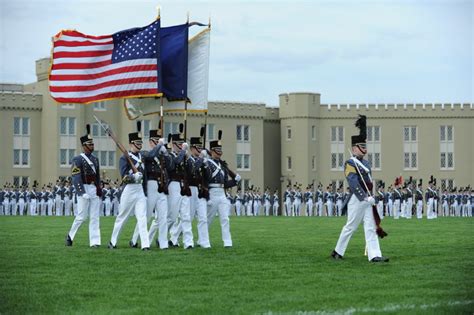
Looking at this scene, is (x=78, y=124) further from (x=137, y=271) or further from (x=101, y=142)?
(x=137, y=271)

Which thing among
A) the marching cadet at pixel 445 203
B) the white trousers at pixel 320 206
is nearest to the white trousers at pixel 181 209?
the marching cadet at pixel 445 203

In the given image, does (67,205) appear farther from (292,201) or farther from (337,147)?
(337,147)

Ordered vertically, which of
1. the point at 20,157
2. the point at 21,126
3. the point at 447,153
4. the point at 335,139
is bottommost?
the point at 20,157

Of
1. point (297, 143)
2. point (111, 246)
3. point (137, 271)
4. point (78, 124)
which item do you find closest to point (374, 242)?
point (137, 271)

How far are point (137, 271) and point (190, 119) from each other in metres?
69.1

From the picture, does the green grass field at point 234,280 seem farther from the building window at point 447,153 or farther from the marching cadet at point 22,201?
the building window at point 447,153

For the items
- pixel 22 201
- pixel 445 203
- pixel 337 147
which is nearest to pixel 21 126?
pixel 22 201

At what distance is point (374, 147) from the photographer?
302ft

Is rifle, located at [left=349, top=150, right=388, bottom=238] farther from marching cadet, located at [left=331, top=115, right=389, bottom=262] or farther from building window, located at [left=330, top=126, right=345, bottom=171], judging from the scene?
building window, located at [left=330, top=126, right=345, bottom=171]

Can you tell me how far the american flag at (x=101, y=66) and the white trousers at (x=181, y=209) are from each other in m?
2.69

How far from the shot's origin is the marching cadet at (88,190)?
2144cm

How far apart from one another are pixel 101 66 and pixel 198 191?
13.0 ft

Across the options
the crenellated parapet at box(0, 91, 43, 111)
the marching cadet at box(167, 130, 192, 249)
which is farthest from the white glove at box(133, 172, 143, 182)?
the crenellated parapet at box(0, 91, 43, 111)

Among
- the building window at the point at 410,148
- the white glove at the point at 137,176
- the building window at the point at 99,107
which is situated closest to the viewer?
the white glove at the point at 137,176
